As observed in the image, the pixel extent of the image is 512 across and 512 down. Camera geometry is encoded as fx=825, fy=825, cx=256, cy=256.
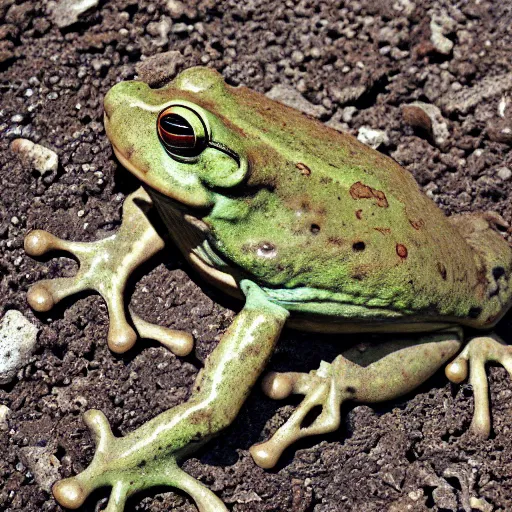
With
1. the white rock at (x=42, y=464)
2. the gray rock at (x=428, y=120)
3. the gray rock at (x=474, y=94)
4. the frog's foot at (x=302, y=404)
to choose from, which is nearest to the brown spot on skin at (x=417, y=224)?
the frog's foot at (x=302, y=404)

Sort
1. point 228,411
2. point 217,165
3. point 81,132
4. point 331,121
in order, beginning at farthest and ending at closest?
point 331,121 < point 81,132 < point 228,411 < point 217,165

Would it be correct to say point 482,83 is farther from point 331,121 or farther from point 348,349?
point 348,349

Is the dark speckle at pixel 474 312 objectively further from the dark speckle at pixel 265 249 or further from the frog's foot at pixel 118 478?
the frog's foot at pixel 118 478

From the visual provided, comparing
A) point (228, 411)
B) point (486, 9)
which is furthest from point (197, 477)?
point (486, 9)

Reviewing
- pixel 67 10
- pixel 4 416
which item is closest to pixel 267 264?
pixel 4 416

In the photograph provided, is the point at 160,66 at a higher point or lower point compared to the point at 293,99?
higher

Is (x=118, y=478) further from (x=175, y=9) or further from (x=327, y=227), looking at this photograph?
(x=175, y=9)
